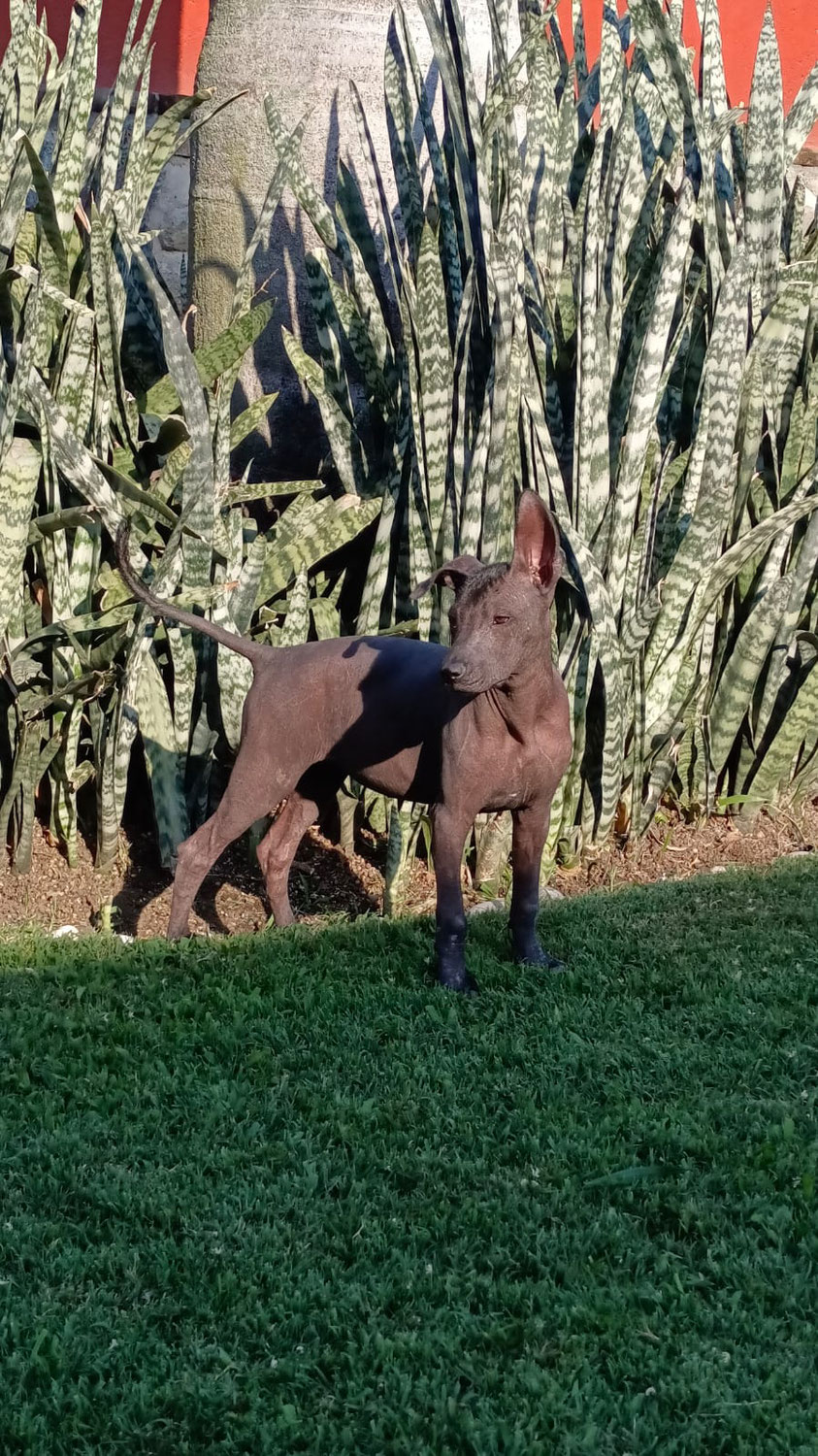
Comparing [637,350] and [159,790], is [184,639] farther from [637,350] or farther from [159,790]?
[637,350]

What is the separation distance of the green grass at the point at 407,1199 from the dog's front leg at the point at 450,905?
95 mm

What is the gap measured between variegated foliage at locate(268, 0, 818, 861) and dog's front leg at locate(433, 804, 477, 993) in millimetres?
1193

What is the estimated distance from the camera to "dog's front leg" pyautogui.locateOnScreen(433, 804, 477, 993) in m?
3.67

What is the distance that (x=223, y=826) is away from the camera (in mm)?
4141

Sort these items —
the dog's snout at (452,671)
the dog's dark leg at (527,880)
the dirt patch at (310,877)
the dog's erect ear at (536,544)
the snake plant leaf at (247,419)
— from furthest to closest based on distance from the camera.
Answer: the snake plant leaf at (247,419) → the dirt patch at (310,877) → the dog's dark leg at (527,880) → the dog's erect ear at (536,544) → the dog's snout at (452,671)

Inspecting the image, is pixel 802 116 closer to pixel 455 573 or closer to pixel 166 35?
pixel 455 573

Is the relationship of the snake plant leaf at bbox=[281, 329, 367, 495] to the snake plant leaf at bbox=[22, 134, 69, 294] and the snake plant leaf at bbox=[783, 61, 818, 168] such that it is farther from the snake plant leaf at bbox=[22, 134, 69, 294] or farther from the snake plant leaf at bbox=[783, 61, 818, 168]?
the snake plant leaf at bbox=[783, 61, 818, 168]

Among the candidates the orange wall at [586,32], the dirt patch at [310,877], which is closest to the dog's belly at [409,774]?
the dirt patch at [310,877]

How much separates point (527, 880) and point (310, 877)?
1.45 meters

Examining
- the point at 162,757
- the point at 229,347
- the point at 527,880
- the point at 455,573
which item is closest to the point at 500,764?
the point at 527,880

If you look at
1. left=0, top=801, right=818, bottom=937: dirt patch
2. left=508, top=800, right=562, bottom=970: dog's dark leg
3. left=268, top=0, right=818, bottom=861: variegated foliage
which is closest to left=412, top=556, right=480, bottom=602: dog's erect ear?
left=508, top=800, right=562, bottom=970: dog's dark leg

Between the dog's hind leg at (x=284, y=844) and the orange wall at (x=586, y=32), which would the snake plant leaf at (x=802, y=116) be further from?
the orange wall at (x=586, y=32)

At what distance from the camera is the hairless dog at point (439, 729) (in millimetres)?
3465

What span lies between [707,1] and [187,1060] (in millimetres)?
3958
